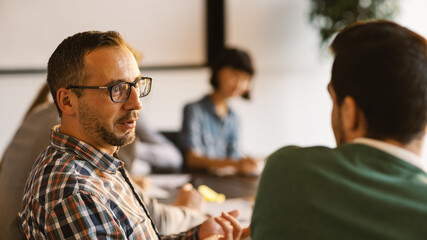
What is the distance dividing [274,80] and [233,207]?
3.30 meters

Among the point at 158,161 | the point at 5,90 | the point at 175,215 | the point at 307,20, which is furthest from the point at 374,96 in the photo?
the point at 307,20

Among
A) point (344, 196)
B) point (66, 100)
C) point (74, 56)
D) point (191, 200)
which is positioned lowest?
point (191, 200)

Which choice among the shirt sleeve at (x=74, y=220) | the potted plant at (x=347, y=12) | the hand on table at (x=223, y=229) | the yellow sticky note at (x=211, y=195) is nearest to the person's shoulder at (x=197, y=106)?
the yellow sticky note at (x=211, y=195)

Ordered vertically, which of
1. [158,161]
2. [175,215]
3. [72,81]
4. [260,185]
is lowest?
[158,161]

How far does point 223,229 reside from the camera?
4.54 feet

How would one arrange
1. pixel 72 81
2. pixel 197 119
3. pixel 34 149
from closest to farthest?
pixel 72 81 < pixel 34 149 < pixel 197 119

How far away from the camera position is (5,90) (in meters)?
4.31

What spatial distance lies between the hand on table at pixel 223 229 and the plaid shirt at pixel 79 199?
0.18 m

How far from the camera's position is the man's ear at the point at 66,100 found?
123cm

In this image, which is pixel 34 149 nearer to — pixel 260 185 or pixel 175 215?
pixel 175 215

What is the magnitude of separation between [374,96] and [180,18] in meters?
4.01

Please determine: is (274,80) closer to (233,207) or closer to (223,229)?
(233,207)

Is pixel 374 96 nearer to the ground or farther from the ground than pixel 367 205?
farther from the ground

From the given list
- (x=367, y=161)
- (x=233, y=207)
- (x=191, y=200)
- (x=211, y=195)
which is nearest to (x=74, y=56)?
(x=367, y=161)
